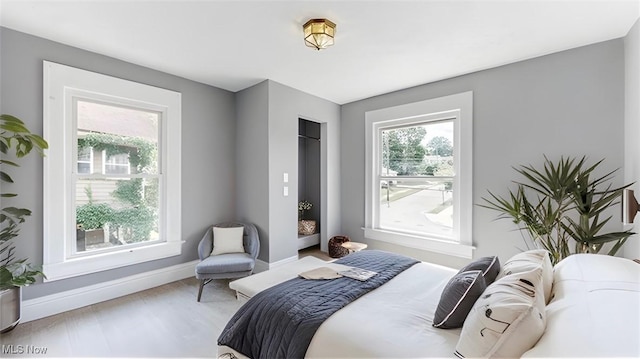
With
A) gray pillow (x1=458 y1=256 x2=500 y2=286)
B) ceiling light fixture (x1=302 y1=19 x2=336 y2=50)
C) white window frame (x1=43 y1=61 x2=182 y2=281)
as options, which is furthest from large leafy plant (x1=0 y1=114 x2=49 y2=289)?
gray pillow (x1=458 y1=256 x2=500 y2=286)

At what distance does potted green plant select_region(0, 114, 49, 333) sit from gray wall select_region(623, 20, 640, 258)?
4.68 meters

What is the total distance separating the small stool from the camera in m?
3.82

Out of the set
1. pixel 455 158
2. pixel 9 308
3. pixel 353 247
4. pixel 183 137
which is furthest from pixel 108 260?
pixel 455 158

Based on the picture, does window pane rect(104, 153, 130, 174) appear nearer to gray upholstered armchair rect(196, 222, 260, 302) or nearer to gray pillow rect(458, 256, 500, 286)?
gray upholstered armchair rect(196, 222, 260, 302)

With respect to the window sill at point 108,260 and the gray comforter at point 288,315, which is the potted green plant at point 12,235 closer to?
the window sill at point 108,260

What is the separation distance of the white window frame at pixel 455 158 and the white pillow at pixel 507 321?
2.18 meters

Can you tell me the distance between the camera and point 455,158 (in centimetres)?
323

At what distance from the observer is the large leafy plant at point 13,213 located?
1.97 metres

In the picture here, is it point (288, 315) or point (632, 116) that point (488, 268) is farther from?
point (632, 116)

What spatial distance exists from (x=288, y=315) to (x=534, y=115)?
303 cm

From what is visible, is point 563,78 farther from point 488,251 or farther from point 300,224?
point 300,224

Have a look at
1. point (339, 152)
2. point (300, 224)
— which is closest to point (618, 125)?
point (339, 152)

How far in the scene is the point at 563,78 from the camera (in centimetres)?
251

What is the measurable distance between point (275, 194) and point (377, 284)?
1.97 meters
